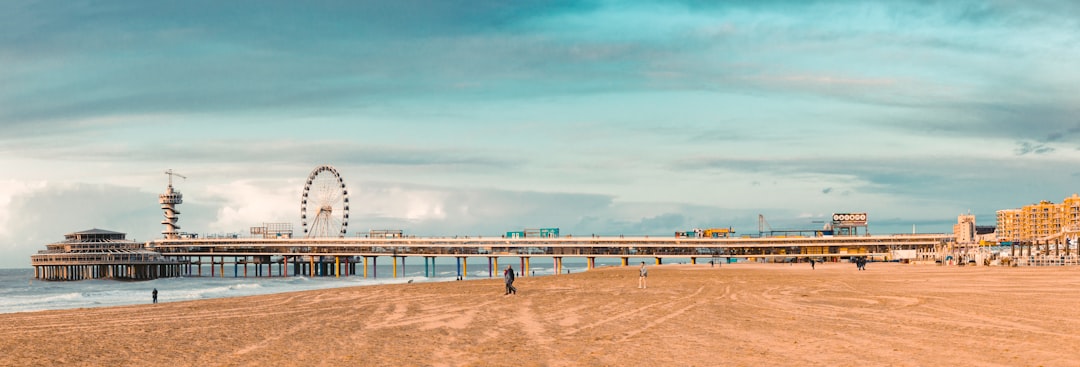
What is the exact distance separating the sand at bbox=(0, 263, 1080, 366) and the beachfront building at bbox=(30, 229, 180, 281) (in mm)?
124593

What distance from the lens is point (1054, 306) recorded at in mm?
27234

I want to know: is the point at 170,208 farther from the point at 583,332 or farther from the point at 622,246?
the point at 583,332

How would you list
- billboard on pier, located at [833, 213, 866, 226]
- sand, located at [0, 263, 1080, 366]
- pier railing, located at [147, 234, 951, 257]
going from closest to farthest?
sand, located at [0, 263, 1080, 366] < pier railing, located at [147, 234, 951, 257] < billboard on pier, located at [833, 213, 866, 226]

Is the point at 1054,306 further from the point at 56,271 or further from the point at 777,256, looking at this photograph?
the point at 56,271

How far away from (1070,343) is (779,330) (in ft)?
20.2

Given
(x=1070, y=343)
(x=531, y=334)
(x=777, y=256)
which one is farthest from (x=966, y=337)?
(x=777, y=256)

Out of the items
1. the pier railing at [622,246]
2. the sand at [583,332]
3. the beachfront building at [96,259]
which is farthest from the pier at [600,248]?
the sand at [583,332]

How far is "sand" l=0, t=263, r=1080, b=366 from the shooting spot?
1650 cm

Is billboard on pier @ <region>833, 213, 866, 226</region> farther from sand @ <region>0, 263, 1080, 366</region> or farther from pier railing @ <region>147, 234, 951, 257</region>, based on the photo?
sand @ <region>0, 263, 1080, 366</region>

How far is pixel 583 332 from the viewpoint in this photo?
21312 mm

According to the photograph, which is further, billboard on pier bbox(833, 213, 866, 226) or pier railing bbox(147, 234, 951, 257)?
billboard on pier bbox(833, 213, 866, 226)

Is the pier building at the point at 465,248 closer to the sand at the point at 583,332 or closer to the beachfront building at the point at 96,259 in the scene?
the beachfront building at the point at 96,259

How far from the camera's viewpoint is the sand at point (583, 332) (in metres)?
16.5

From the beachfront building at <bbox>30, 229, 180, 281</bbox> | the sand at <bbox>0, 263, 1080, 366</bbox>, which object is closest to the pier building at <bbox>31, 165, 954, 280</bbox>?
the beachfront building at <bbox>30, 229, 180, 281</bbox>
